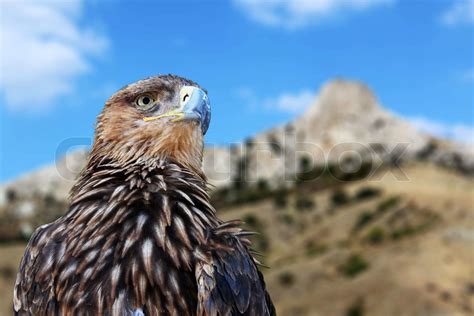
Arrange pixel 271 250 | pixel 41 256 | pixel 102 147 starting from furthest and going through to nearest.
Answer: pixel 271 250 → pixel 102 147 → pixel 41 256

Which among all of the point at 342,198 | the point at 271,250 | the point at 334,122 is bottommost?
the point at 271,250

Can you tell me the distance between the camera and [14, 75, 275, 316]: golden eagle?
357cm

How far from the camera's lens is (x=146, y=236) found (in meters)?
3.72

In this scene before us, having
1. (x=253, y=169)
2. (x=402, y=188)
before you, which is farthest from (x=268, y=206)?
(x=253, y=169)

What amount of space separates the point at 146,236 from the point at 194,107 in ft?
2.79

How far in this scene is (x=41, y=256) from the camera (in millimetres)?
3820

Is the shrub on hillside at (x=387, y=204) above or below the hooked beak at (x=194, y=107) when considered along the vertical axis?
below

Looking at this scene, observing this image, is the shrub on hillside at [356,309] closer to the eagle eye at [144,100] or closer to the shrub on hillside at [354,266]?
the shrub on hillside at [354,266]

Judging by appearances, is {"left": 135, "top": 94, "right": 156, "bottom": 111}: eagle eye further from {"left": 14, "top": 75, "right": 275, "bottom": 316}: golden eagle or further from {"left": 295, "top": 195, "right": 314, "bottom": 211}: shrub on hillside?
{"left": 295, "top": 195, "right": 314, "bottom": 211}: shrub on hillside

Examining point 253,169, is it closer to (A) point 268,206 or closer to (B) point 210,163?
(B) point 210,163

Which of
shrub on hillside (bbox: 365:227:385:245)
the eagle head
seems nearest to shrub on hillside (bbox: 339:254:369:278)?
shrub on hillside (bbox: 365:227:385:245)

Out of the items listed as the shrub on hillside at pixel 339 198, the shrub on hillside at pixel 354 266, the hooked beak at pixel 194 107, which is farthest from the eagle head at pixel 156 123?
the shrub on hillside at pixel 339 198

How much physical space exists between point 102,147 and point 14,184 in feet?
286

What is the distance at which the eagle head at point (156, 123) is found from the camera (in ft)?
13.6
